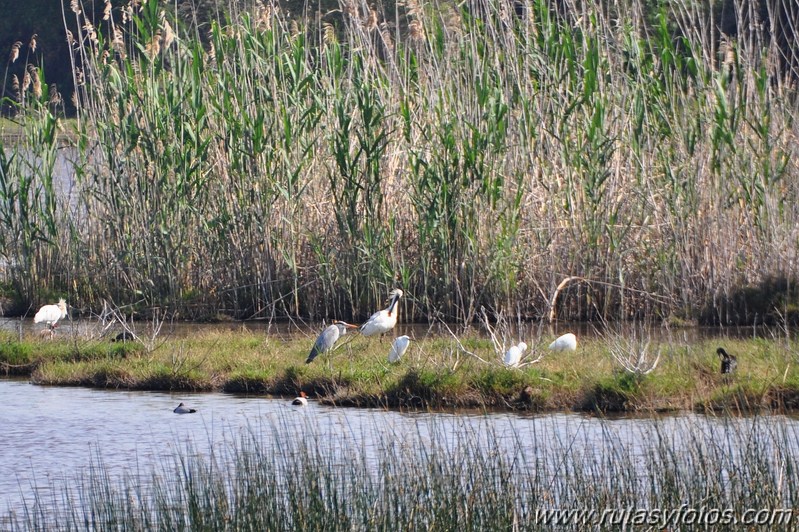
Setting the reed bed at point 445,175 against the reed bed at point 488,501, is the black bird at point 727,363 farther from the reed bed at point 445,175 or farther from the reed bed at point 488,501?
the reed bed at point 488,501

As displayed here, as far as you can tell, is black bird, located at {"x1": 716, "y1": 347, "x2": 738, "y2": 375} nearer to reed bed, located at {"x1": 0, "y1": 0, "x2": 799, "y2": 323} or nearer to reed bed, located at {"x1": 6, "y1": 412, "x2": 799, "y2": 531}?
reed bed, located at {"x1": 0, "y1": 0, "x2": 799, "y2": 323}

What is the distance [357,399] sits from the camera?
11094mm

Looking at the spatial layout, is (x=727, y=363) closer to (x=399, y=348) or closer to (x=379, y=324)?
(x=399, y=348)

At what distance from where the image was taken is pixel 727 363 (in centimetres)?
1049

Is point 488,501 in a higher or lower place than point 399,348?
higher

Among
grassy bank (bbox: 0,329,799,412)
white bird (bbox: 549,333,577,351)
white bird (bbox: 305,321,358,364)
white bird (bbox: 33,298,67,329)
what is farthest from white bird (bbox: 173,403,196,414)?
white bird (bbox: 33,298,67,329)

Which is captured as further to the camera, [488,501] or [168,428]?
[168,428]

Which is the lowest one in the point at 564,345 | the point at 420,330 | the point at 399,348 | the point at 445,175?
the point at 420,330

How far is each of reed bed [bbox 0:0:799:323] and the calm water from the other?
3630 mm

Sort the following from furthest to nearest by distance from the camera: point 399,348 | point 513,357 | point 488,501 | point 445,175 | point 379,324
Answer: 1. point 445,175
2. point 379,324
3. point 399,348
4. point 513,357
5. point 488,501

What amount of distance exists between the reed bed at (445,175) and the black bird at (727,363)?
3.43 meters

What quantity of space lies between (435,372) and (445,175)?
3.80m

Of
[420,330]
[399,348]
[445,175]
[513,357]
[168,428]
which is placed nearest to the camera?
[168,428]

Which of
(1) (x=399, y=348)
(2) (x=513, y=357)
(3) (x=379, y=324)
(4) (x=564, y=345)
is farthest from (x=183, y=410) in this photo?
(4) (x=564, y=345)
